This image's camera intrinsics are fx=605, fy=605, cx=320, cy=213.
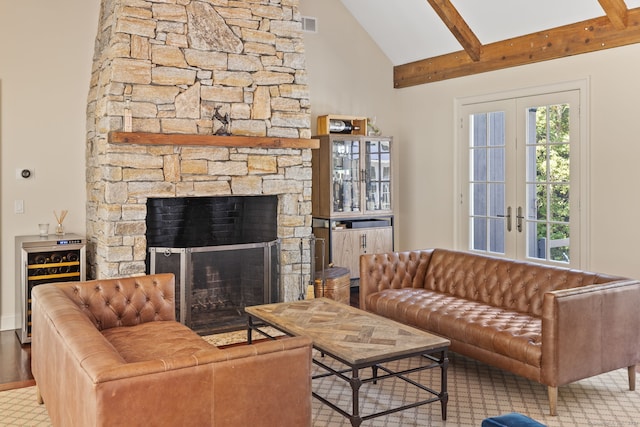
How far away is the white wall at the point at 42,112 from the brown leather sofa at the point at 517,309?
290 centimetres

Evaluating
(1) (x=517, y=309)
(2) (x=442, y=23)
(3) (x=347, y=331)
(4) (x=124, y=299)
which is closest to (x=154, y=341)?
(4) (x=124, y=299)

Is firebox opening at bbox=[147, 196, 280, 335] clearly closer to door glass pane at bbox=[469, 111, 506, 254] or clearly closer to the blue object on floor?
door glass pane at bbox=[469, 111, 506, 254]

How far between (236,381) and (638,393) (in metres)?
2.85

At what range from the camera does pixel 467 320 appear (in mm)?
4180

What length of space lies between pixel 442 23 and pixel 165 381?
5.41 metres

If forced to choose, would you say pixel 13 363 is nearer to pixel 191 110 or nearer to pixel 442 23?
pixel 191 110

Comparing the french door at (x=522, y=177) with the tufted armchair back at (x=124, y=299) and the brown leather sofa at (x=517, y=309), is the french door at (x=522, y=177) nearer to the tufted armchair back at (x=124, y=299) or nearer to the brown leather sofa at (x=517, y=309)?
the brown leather sofa at (x=517, y=309)

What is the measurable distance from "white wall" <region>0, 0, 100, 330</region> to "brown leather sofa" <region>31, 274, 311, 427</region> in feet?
8.20

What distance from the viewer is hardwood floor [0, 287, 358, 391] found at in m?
4.14

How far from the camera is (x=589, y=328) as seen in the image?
3684mm

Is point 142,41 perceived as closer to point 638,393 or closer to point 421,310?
point 421,310

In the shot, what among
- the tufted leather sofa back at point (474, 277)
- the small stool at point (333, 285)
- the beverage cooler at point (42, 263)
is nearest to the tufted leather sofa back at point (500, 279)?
the tufted leather sofa back at point (474, 277)

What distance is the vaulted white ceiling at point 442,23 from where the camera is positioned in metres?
5.50

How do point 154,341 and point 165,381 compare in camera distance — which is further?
point 154,341
